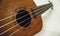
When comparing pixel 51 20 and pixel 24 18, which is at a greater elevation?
pixel 24 18

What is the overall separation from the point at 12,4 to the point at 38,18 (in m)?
0.30

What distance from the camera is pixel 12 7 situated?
0.70 meters

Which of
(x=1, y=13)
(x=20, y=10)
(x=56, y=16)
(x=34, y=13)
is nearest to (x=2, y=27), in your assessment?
(x=1, y=13)

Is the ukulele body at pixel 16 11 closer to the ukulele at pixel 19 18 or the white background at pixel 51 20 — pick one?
the ukulele at pixel 19 18

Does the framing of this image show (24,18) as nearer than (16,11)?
No

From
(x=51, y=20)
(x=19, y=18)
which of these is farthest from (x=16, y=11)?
(x=51, y=20)

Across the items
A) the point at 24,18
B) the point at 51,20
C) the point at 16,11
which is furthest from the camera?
the point at 51,20

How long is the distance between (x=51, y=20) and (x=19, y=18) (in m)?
0.54

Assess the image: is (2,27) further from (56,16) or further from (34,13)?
(56,16)

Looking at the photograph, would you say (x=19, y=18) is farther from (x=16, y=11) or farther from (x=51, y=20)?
(x=51, y=20)

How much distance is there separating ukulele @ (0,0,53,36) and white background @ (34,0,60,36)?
22 centimetres

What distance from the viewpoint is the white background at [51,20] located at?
3.80ft

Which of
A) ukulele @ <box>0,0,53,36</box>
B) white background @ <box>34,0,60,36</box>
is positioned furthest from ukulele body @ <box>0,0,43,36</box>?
white background @ <box>34,0,60,36</box>

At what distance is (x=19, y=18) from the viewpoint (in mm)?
747
